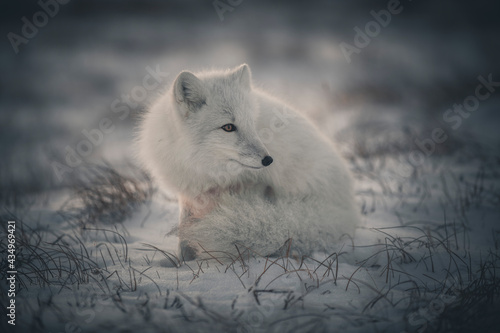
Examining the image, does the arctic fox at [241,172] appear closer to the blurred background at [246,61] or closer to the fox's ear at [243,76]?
the fox's ear at [243,76]

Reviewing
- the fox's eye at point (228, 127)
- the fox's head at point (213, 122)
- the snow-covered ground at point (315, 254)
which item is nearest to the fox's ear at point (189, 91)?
the fox's head at point (213, 122)

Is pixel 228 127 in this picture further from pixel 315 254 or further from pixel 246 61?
pixel 246 61

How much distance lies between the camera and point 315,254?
2076mm

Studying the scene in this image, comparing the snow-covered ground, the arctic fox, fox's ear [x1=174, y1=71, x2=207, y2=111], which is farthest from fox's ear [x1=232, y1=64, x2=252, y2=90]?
the snow-covered ground

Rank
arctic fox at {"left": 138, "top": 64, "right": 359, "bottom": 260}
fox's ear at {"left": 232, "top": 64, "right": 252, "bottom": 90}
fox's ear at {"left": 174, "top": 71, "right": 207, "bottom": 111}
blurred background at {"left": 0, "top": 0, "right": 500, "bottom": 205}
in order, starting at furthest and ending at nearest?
blurred background at {"left": 0, "top": 0, "right": 500, "bottom": 205}
fox's ear at {"left": 232, "top": 64, "right": 252, "bottom": 90}
fox's ear at {"left": 174, "top": 71, "right": 207, "bottom": 111}
arctic fox at {"left": 138, "top": 64, "right": 359, "bottom": 260}

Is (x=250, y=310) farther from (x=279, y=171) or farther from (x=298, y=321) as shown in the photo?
(x=279, y=171)

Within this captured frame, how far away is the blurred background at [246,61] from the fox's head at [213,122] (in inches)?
45.0

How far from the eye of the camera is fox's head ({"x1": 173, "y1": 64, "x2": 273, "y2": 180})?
7.03ft

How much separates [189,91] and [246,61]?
1456 centimetres

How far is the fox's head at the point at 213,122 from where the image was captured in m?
2.14

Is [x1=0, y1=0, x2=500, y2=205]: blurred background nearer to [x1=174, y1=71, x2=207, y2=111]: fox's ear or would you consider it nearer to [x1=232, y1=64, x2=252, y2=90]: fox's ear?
[x1=232, y1=64, x2=252, y2=90]: fox's ear

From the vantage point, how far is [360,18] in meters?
17.9

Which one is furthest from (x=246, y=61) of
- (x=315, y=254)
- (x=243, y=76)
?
(x=315, y=254)

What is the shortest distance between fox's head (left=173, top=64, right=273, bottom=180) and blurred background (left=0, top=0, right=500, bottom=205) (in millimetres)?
1142
